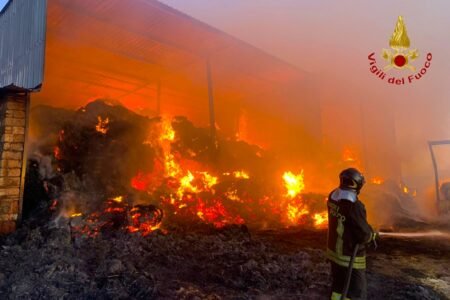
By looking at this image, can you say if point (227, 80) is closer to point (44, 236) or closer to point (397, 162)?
point (44, 236)

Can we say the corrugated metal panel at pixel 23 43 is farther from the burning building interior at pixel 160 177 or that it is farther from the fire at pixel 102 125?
the fire at pixel 102 125

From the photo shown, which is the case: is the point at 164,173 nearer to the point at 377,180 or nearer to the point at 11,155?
the point at 11,155

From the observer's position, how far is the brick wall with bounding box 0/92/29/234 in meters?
5.84

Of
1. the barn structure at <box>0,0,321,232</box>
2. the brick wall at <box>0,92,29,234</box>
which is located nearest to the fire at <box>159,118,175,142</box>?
the barn structure at <box>0,0,321,232</box>

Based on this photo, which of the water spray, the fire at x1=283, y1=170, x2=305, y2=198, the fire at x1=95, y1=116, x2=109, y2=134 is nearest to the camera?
the water spray

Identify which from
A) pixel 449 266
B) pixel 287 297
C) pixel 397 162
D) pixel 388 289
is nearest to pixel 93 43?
pixel 287 297

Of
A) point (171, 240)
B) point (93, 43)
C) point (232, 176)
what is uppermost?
point (93, 43)

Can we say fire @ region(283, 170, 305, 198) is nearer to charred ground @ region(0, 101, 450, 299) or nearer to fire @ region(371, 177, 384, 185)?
charred ground @ region(0, 101, 450, 299)

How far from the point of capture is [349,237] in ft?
10.8

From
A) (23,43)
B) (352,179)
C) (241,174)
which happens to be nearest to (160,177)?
(241,174)

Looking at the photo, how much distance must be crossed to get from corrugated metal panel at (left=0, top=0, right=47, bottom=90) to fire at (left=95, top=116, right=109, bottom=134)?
2.51 m

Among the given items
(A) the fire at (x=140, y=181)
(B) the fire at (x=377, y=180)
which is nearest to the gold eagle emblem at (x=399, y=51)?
(B) the fire at (x=377, y=180)

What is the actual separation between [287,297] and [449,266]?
3.50m

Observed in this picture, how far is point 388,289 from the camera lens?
13.9 feet
